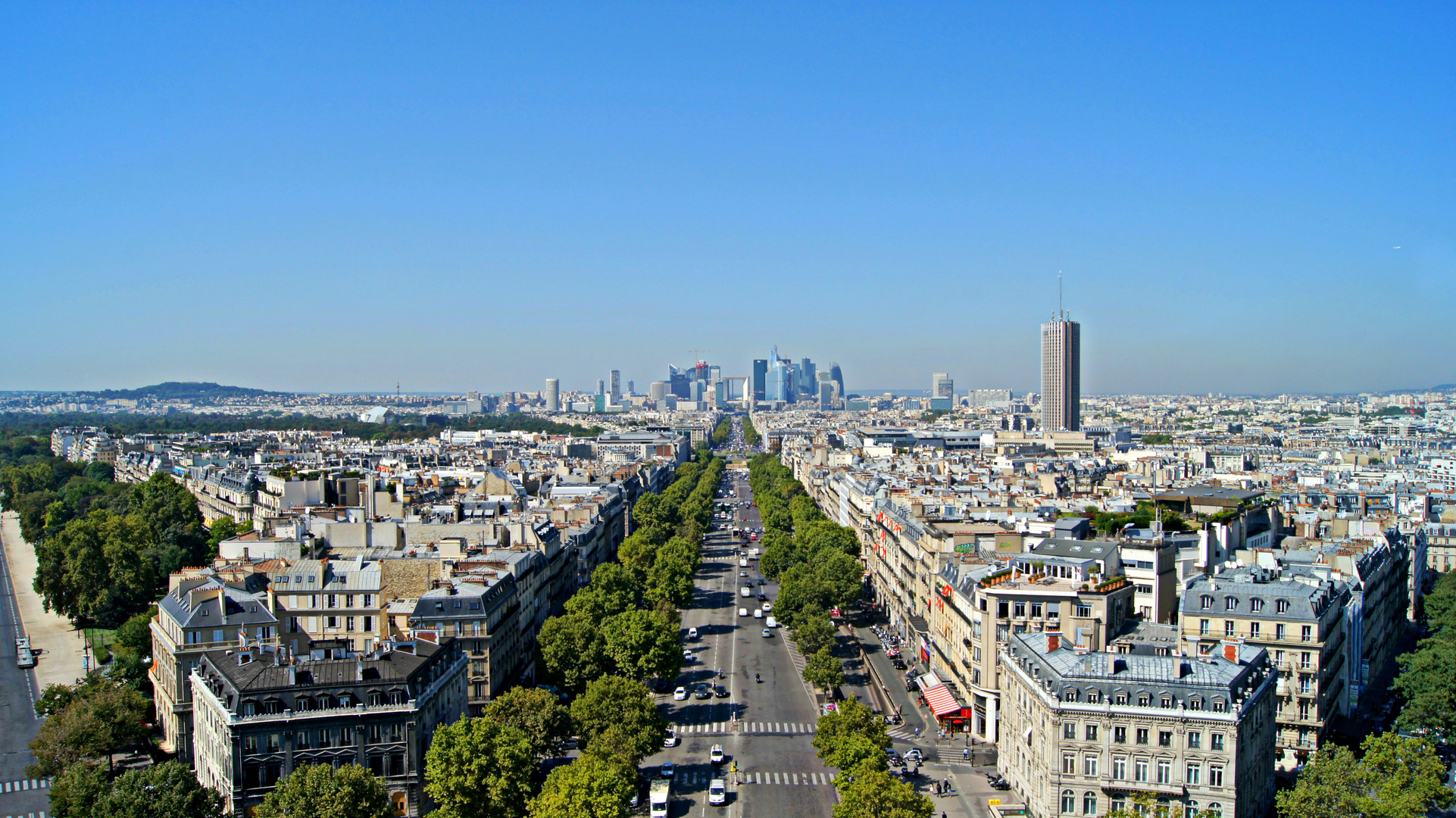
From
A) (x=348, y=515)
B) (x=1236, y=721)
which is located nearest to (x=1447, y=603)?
(x=1236, y=721)

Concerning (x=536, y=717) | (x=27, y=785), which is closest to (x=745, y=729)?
(x=536, y=717)

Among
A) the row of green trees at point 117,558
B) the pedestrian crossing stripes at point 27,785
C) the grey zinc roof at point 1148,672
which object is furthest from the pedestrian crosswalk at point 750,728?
the row of green trees at point 117,558

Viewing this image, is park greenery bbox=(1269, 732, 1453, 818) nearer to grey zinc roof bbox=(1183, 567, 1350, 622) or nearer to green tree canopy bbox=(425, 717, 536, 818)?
grey zinc roof bbox=(1183, 567, 1350, 622)

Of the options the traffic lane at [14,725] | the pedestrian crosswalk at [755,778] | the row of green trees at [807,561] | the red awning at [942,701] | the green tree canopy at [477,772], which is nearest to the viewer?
the green tree canopy at [477,772]

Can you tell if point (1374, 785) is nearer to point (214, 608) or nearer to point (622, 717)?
point (622, 717)

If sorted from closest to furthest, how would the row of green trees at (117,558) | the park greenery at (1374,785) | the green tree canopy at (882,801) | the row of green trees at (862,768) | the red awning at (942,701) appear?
1. the park greenery at (1374,785)
2. the green tree canopy at (882,801)
3. the row of green trees at (862,768)
4. the red awning at (942,701)
5. the row of green trees at (117,558)

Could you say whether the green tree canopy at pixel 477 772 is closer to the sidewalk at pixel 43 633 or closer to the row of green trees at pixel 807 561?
the row of green trees at pixel 807 561

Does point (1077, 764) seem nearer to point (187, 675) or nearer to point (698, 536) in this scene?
point (187, 675)
